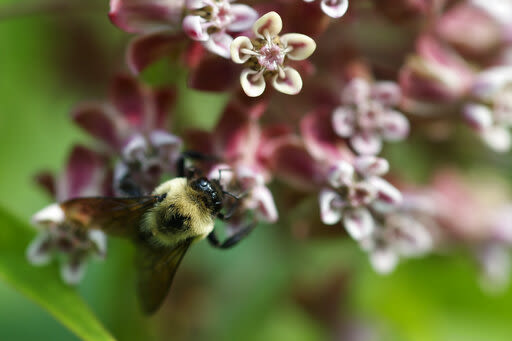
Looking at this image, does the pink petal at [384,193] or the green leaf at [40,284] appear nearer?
the green leaf at [40,284]

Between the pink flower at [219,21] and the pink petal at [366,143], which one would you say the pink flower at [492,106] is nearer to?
the pink petal at [366,143]

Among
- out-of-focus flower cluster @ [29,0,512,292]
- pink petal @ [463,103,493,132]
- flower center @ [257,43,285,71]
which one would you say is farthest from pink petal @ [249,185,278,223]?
pink petal @ [463,103,493,132]

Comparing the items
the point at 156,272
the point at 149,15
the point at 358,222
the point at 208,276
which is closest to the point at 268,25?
the point at 149,15

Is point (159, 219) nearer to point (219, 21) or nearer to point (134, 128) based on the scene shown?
point (134, 128)

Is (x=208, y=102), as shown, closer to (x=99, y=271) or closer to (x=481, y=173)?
(x=99, y=271)

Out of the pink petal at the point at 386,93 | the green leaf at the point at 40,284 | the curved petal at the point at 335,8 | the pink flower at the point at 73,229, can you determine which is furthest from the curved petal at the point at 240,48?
the green leaf at the point at 40,284

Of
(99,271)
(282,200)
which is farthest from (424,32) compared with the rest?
(99,271)

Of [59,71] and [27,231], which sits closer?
[27,231]
